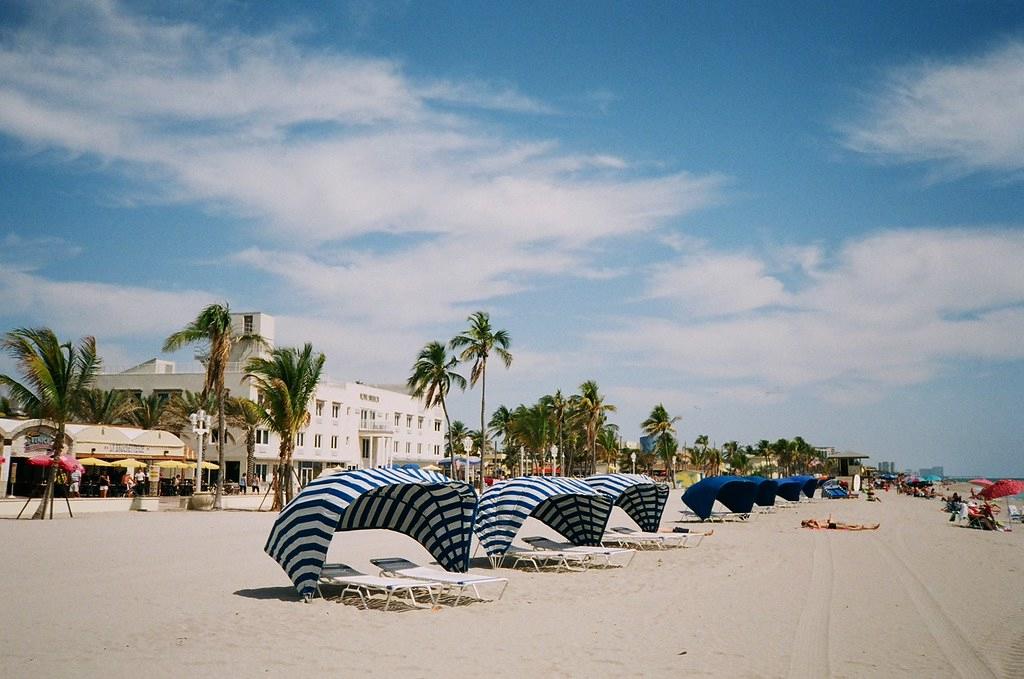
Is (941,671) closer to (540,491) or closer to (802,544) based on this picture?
(540,491)

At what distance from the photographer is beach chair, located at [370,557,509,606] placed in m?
11.8

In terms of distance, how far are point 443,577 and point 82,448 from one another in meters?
29.1

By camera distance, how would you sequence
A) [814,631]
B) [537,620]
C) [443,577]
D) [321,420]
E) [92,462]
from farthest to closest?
[321,420], [92,462], [443,577], [537,620], [814,631]

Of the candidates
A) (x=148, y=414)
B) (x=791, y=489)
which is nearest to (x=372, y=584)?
(x=791, y=489)

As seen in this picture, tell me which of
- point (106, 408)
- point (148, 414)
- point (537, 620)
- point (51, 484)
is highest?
point (106, 408)

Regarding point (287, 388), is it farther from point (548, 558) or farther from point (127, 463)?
point (548, 558)

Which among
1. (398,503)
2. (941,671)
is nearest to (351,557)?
(398,503)

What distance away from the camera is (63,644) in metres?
8.86

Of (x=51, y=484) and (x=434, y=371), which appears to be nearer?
(x=51, y=484)

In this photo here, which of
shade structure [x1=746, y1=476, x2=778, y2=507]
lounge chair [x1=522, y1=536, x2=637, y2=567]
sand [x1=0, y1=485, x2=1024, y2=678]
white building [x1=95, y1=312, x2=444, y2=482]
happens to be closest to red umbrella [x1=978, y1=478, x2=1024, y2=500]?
shade structure [x1=746, y1=476, x2=778, y2=507]

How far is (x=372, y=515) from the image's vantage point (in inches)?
571

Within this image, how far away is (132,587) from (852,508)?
39.6 m

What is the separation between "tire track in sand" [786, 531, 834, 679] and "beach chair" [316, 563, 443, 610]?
4812 millimetres

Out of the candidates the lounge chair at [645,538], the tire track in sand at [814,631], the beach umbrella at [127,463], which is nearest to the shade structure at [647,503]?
the lounge chair at [645,538]
